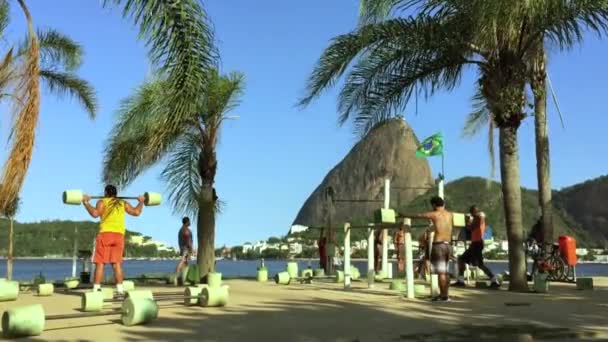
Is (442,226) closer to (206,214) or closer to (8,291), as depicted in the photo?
(206,214)

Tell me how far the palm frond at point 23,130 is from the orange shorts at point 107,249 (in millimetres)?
3237

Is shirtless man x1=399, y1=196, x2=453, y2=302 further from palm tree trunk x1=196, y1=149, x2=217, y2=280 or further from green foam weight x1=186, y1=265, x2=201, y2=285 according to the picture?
palm tree trunk x1=196, y1=149, x2=217, y2=280

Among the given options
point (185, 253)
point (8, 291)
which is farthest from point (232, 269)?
point (8, 291)

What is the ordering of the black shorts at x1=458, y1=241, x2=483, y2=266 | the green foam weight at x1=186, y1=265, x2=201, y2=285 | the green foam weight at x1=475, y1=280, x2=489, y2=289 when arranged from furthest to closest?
the green foam weight at x1=186, y1=265, x2=201, y2=285, the black shorts at x1=458, y1=241, x2=483, y2=266, the green foam weight at x1=475, y1=280, x2=489, y2=289

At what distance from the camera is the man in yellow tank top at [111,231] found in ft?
36.7

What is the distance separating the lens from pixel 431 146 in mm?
18609

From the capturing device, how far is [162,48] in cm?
752

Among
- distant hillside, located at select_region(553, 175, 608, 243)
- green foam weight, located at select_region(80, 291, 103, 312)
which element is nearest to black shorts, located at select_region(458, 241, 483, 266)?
green foam weight, located at select_region(80, 291, 103, 312)

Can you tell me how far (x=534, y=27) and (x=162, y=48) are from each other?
8082mm

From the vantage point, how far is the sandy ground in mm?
7539

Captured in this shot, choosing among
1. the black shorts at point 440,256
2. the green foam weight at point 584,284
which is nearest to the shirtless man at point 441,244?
the black shorts at point 440,256

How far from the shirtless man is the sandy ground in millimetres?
354

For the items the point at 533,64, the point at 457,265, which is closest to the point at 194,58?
the point at 533,64

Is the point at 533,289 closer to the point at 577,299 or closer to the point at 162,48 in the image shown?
the point at 577,299
